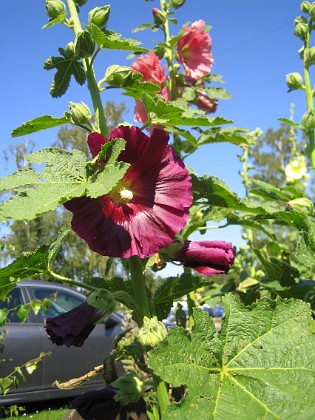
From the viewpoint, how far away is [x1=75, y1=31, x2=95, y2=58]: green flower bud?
87 centimetres

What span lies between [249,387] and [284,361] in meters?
0.06

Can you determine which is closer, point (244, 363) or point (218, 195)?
point (244, 363)

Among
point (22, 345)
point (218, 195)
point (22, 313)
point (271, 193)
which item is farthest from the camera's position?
point (22, 345)

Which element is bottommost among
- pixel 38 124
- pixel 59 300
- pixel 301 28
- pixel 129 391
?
pixel 59 300

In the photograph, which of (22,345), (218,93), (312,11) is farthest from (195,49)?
(22,345)

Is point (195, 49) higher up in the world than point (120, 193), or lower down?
higher up

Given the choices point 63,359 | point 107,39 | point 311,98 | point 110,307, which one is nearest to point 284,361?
point 110,307

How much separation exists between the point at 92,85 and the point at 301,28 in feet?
3.62

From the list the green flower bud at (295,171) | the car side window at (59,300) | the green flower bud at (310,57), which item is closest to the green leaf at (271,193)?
the green flower bud at (310,57)

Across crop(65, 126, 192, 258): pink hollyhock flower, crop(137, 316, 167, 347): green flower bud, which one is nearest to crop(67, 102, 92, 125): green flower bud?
crop(65, 126, 192, 258): pink hollyhock flower

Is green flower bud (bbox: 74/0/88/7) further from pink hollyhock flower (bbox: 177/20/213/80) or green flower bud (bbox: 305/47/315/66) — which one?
green flower bud (bbox: 305/47/315/66)

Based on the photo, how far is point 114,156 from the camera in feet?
2.33

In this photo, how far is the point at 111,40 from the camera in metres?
0.87

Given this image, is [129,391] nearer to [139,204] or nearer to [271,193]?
[139,204]
